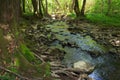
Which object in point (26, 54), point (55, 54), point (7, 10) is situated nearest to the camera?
point (7, 10)

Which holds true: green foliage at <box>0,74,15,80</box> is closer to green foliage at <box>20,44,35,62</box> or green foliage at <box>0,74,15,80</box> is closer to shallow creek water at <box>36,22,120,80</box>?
green foliage at <box>20,44,35,62</box>

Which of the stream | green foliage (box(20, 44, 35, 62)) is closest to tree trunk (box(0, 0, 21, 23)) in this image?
green foliage (box(20, 44, 35, 62))

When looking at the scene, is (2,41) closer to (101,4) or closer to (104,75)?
(104,75)

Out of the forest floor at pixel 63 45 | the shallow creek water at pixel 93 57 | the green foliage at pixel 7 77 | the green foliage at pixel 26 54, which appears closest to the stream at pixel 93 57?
the shallow creek water at pixel 93 57

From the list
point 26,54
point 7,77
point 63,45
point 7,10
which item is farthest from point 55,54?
point 7,77

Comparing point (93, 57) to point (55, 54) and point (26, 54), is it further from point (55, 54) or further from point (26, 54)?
point (26, 54)

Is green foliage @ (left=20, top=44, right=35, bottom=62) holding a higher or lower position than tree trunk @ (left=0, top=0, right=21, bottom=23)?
lower

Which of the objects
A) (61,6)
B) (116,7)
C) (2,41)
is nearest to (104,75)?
(2,41)

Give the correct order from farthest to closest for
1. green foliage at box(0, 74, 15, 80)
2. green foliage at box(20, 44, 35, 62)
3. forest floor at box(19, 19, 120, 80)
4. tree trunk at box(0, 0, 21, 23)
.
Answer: forest floor at box(19, 19, 120, 80) < green foliage at box(20, 44, 35, 62) < tree trunk at box(0, 0, 21, 23) < green foliage at box(0, 74, 15, 80)

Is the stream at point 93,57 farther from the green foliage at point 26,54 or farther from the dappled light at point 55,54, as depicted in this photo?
the green foliage at point 26,54

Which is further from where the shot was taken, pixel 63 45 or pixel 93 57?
pixel 63 45

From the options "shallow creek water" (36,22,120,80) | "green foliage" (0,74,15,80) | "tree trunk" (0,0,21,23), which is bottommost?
"shallow creek water" (36,22,120,80)

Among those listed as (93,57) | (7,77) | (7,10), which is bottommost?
(93,57)

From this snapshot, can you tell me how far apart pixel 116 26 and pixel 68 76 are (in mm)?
15562
